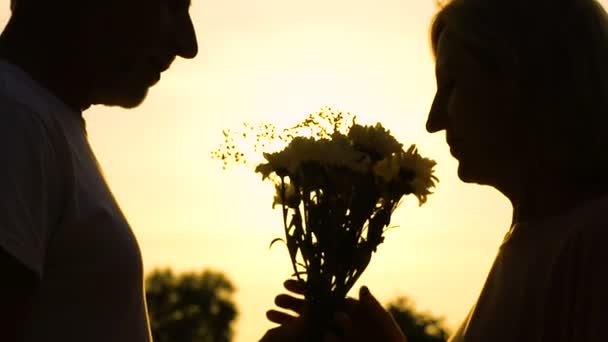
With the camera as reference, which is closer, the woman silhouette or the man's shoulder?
the man's shoulder

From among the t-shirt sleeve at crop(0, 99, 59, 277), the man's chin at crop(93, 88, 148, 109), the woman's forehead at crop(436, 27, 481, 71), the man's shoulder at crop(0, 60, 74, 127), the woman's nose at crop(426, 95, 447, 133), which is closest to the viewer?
the t-shirt sleeve at crop(0, 99, 59, 277)

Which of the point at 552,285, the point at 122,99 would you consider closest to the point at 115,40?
the point at 122,99

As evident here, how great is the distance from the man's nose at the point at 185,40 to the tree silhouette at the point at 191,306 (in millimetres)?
61858

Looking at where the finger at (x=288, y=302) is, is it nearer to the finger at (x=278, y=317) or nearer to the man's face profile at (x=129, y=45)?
the finger at (x=278, y=317)

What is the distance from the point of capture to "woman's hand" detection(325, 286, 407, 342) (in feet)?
17.2

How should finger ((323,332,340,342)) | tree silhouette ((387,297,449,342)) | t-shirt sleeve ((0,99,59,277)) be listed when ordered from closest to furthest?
t-shirt sleeve ((0,99,59,277))
finger ((323,332,340,342))
tree silhouette ((387,297,449,342))

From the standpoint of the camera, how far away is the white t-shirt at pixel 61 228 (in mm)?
3959

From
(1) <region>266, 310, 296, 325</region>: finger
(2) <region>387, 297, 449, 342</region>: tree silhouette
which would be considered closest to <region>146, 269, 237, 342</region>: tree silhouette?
(2) <region>387, 297, 449, 342</region>: tree silhouette

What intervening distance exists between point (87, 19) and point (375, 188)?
4.43ft

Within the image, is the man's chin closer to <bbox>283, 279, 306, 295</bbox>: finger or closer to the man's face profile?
the man's face profile

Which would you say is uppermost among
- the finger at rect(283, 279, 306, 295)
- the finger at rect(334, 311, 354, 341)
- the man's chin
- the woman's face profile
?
the woman's face profile

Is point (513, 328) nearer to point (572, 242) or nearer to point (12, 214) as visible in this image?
point (572, 242)

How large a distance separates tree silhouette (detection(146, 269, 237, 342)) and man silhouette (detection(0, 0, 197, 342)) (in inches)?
2443

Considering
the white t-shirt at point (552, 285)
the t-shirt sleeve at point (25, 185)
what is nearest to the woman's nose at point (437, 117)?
the white t-shirt at point (552, 285)
